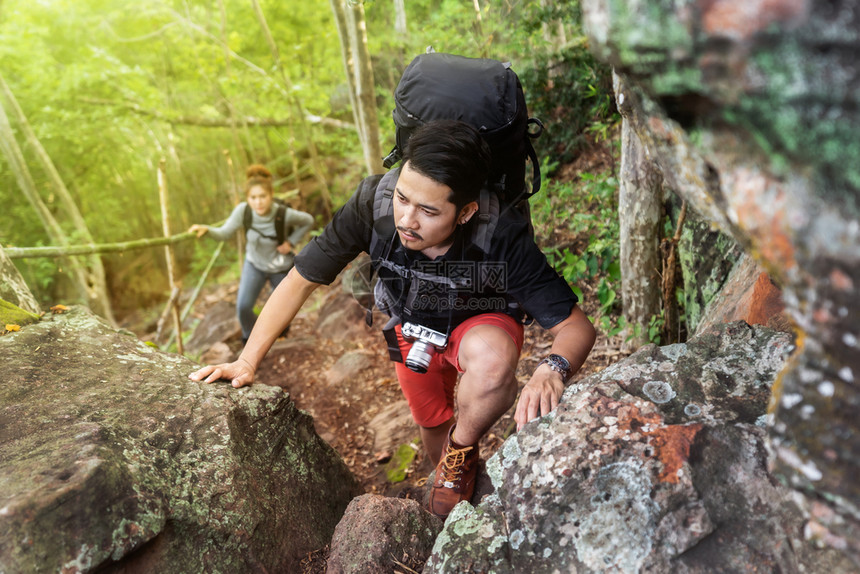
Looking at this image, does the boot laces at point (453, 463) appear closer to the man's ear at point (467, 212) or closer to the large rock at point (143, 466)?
the large rock at point (143, 466)

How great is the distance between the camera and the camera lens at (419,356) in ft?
8.94

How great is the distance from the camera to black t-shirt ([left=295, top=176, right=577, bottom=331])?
249cm

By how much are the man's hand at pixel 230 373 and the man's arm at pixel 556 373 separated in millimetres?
1513

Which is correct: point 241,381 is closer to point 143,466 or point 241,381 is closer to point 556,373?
point 143,466

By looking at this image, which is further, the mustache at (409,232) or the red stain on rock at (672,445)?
the mustache at (409,232)

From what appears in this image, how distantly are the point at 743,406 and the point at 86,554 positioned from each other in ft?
7.47

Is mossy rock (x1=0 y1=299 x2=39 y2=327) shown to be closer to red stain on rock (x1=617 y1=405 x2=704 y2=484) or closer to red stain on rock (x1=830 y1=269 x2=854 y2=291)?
red stain on rock (x1=617 y1=405 x2=704 y2=484)

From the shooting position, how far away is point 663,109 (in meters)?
1.30

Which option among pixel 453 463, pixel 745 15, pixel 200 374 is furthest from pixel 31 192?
pixel 745 15

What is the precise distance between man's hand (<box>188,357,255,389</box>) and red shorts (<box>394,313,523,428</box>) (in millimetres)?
850

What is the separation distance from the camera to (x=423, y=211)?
2346mm

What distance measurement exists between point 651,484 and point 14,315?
332 centimetres

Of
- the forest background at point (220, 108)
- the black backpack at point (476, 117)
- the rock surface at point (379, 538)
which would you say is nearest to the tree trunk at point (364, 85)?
the forest background at point (220, 108)

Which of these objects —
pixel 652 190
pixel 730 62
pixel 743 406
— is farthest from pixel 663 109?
pixel 652 190
